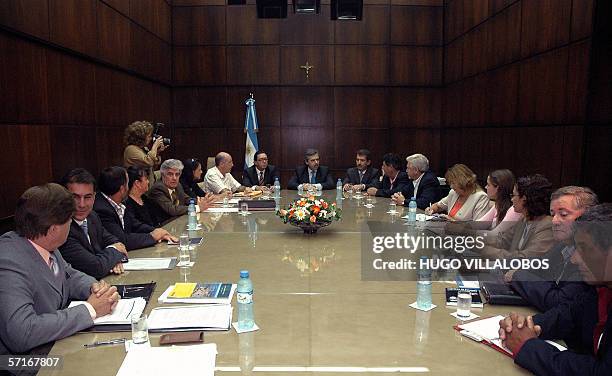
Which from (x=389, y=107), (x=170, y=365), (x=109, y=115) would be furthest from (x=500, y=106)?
(x=170, y=365)

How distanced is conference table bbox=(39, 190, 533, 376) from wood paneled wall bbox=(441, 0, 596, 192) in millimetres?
3063

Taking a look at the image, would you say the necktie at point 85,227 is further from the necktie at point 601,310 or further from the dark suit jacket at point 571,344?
the necktie at point 601,310

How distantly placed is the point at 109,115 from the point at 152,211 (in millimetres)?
2274

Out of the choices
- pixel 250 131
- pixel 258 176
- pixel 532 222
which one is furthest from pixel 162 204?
pixel 250 131

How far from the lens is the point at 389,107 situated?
905 cm

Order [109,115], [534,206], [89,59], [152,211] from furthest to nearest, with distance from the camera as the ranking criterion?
[109,115] < [89,59] < [152,211] < [534,206]

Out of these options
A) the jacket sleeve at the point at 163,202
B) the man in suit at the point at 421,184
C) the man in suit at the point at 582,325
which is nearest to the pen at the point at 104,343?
the man in suit at the point at 582,325

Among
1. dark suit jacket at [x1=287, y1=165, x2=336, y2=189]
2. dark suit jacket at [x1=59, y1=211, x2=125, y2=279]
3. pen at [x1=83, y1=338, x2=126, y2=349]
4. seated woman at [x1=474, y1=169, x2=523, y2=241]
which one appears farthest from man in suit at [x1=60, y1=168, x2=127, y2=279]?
dark suit jacket at [x1=287, y1=165, x2=336, y2=189]

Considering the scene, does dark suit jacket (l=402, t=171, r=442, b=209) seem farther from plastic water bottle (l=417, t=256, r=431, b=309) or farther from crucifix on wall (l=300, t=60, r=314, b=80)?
crucifix on wall (l=300, t=60, r=314, b=80)

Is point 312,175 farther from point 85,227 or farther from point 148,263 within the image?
point 85,227

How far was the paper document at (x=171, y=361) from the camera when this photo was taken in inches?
65.2

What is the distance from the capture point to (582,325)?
1.89m

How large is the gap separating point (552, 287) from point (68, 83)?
196 inches

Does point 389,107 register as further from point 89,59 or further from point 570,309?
point 570,309
